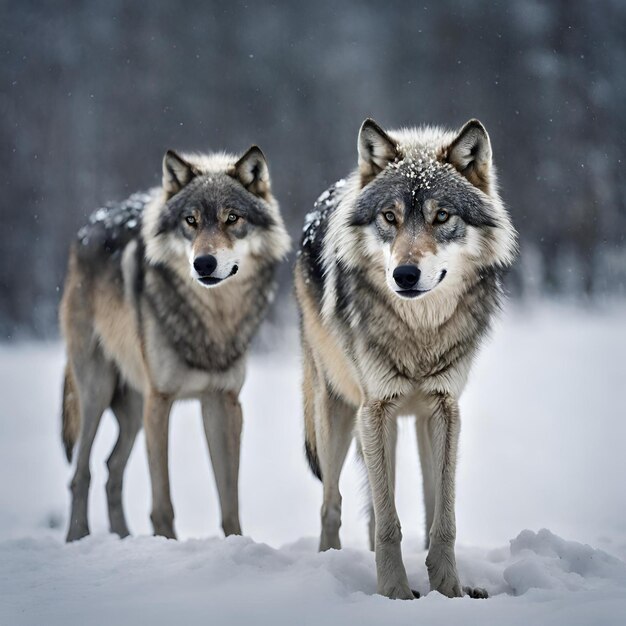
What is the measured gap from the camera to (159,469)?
3.96 meters

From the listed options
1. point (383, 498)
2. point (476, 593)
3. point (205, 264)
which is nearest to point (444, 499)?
point (383, 498)

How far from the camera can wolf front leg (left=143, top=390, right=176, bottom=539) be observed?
12.9 ft

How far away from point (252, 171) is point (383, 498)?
1.87 metres

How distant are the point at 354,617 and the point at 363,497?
1378 millimetres

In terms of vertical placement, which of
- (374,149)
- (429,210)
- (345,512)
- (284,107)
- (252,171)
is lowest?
(345,512)

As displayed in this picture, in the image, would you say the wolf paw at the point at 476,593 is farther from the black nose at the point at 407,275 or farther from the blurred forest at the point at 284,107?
the blurred forest at the point at 284,107

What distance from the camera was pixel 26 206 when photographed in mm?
10250

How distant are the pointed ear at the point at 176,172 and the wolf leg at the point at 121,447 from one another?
1.31m

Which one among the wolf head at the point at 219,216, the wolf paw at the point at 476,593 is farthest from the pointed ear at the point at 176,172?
the wolf paw at the point at 476,593

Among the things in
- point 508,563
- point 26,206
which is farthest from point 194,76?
point 508,563

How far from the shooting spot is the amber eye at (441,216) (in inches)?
111

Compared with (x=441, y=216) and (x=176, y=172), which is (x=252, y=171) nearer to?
(x=176, y=172)

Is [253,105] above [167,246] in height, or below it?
above

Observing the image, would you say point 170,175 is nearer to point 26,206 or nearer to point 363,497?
point 363,497
